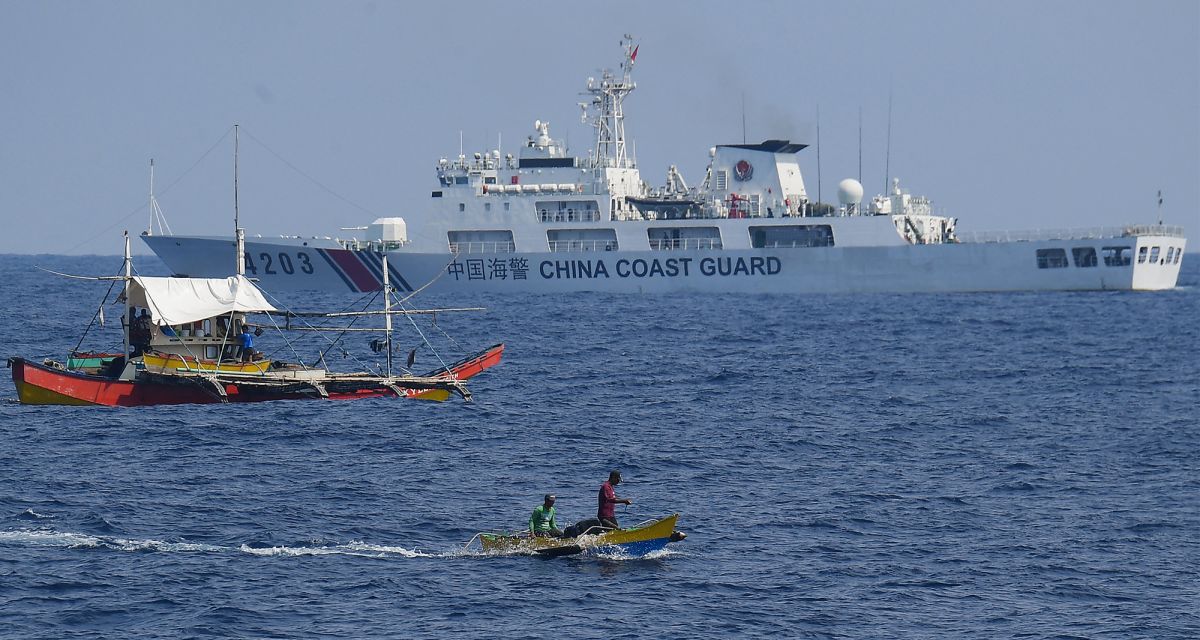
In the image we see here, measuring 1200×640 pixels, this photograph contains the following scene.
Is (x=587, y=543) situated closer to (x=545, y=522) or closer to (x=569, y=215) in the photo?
→ (x=545, y=522)

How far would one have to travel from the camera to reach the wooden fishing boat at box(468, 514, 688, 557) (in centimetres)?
2441

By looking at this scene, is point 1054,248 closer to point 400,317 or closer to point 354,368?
point 400,317

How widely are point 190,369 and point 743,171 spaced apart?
5583 cm

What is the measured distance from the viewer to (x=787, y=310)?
257 ft

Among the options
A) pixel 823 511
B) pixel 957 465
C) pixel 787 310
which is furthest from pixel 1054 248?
pixel 823 511

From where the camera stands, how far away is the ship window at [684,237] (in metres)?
86.3

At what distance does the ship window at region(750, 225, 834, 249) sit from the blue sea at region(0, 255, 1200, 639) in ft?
110

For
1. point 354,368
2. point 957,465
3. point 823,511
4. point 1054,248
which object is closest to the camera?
point 823,511

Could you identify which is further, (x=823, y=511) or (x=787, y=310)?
(x=787, y=310)

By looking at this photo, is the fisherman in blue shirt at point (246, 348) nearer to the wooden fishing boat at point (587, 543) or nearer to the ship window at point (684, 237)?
the wooden fishing boat at point (587, 543)

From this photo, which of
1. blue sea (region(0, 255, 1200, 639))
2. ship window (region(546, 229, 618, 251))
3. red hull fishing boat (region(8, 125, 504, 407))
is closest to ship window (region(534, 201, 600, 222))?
ship window (region(546, 229, 618, 251))

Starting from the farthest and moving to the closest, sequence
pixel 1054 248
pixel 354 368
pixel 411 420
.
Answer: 1. pixel 1054 248
2. pixel 354 368
3. pixel 411 420

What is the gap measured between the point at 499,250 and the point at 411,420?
166 feet

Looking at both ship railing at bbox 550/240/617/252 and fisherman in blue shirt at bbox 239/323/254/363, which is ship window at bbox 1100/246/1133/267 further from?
fisherman in blue shirt at bbox 239/323/254/363
